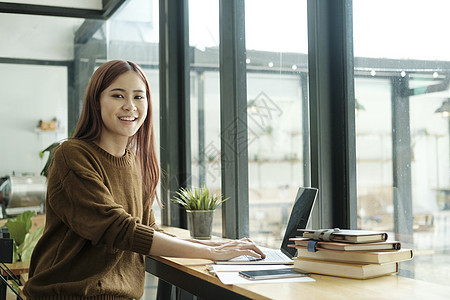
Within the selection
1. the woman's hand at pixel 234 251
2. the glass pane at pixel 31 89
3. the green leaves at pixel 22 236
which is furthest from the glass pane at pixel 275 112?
the glass pane at pixel 31 89

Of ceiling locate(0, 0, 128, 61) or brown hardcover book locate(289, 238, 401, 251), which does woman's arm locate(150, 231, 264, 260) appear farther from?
ceiling locate(0, 0, 128, 61)

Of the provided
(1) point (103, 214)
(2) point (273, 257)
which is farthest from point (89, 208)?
(2) point (273, 257)

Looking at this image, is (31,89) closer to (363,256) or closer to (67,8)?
(67,8)

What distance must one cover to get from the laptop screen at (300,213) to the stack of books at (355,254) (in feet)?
1.01

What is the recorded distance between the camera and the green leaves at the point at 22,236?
13.1 ft

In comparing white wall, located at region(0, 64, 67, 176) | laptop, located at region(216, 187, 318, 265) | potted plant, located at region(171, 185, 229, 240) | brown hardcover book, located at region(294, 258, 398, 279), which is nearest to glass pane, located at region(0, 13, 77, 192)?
Result: white wall, located at region(0, 64, 67, 176)

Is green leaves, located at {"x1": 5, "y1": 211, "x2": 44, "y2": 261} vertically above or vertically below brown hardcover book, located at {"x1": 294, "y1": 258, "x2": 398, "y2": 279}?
below

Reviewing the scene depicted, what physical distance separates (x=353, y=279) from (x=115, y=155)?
93 cm

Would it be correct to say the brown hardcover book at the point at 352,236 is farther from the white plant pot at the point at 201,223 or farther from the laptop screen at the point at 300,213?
the white plant pot at the point at 201,223

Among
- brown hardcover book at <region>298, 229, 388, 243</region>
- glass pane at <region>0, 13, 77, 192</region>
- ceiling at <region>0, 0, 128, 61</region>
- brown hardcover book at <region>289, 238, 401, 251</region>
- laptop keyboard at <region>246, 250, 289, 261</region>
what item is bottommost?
laptop keyboard at <region>246, 250, 289, 261</region>

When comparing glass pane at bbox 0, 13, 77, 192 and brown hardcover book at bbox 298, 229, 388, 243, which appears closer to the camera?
brown hardcover book at bbox 298, 229, 388, 243

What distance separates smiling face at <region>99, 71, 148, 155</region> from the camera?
1.96m

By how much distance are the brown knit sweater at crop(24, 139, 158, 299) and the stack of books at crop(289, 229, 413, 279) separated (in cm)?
52

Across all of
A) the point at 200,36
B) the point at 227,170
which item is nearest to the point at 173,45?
the point at 200,36
